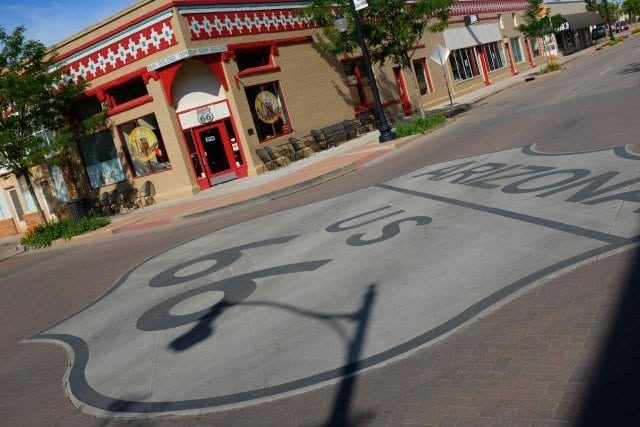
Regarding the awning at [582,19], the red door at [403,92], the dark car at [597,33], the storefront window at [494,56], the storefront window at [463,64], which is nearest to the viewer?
the red door at [403,92]

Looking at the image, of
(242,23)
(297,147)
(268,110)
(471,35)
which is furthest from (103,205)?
(471,35)

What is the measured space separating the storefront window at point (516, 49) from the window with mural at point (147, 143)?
32832 millimetres

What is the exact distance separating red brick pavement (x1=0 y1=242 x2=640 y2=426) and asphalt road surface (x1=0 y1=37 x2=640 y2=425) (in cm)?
2

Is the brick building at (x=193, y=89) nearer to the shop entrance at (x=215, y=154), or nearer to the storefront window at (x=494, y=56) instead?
the shop entrance at (x=215, y=154)

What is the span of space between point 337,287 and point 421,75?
2809cm

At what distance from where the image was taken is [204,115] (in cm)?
2108

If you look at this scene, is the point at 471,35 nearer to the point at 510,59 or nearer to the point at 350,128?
the point at 510,59

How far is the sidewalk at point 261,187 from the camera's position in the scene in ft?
52.5

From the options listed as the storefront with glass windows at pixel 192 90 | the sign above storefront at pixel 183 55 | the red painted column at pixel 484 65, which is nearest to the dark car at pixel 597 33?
the red painted column at pixel 484 65

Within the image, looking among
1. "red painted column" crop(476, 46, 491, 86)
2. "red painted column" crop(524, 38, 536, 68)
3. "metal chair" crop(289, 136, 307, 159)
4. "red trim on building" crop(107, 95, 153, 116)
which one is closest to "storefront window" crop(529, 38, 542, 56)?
"red painted column" crop(524, 38, 536, 68)

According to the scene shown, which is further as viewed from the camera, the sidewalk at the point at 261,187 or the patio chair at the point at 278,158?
the patio chair at the point at 278,158

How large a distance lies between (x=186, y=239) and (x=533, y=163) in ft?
24.4

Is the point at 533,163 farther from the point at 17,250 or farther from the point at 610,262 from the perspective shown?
the point at 17,250

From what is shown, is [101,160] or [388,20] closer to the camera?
[388,20]
